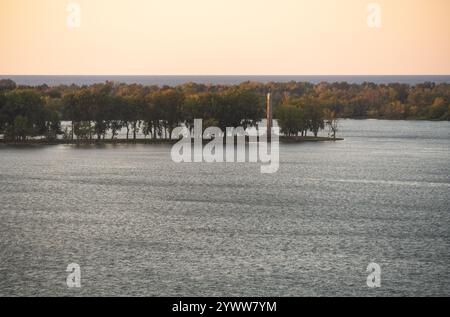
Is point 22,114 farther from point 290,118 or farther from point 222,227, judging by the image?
point 222,227

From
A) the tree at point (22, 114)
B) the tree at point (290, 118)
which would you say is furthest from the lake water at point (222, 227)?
the tree at point (290, 118)

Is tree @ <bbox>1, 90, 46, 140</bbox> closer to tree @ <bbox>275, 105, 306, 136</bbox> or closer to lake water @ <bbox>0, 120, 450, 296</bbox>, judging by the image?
lake water @ <bbox>0, 120, 450, 296</bbox>

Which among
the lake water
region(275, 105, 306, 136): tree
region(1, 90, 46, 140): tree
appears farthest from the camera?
region(275, 105, 306, 136): tree

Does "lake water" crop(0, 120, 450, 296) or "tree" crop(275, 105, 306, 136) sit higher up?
"tree" crop(275, 105, 306, 136)

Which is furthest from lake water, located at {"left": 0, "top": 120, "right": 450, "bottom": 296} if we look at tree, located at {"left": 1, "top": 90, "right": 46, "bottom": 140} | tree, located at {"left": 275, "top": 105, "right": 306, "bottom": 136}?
tree, located at {"left": 275, "top": 105, "right": 306, "bottom": 136}

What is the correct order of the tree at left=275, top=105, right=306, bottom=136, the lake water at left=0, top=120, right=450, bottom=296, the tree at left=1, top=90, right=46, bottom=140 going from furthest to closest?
the tree at left=275, top=105, right=306, bottom=136 → the tree at left=1, top=90, right=46, bottom=140 → the lake water at left=0, top=120, right=450, bottom=296

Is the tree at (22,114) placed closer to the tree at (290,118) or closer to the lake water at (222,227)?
the lake water at (222,227)

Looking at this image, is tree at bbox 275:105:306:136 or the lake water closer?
the lake water

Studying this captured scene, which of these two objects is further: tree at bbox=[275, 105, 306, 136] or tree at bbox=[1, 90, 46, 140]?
tree at bbox=[275, 105, 306, 136]
